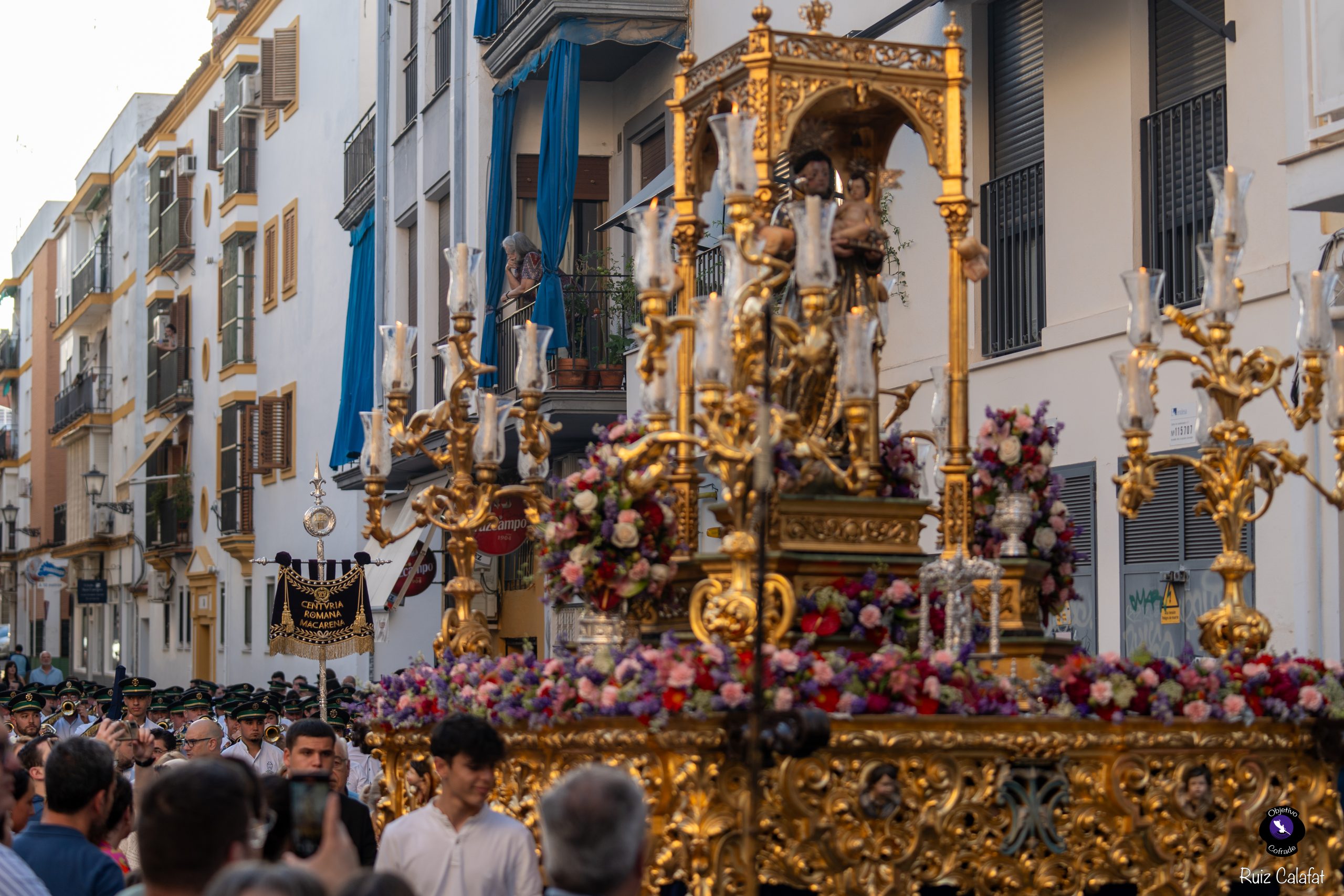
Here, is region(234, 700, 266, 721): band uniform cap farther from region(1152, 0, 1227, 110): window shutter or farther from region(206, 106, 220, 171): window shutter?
region(206, 106, 220, 171): window shutter

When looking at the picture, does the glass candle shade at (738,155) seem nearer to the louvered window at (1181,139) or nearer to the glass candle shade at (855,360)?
the glass candle shade at (855,360)

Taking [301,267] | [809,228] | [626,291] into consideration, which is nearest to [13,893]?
[809,228]

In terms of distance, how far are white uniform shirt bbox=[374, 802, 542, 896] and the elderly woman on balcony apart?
1171 centimetres

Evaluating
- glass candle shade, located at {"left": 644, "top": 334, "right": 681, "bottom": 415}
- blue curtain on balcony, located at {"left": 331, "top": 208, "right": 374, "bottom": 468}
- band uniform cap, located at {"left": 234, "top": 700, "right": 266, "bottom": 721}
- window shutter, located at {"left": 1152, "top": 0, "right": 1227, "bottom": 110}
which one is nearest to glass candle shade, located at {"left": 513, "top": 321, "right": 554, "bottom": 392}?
glass candle shade, located at {"left": 644, "top": 334, "right": 681, "bottom": 415}

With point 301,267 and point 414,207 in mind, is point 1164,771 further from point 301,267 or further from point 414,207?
point 301,267

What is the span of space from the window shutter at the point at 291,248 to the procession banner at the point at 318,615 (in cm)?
1565

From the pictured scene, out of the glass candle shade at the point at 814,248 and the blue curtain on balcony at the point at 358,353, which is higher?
the blue curtain on balcony at the point at 358,353

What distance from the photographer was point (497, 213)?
18.5m

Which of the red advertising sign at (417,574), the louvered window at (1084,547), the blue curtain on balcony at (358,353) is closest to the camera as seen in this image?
the louvered window at (1084,547)

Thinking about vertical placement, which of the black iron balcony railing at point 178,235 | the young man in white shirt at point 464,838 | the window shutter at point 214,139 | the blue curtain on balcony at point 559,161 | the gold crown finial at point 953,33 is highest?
the window shutter at point 214,139

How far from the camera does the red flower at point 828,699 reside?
655cm

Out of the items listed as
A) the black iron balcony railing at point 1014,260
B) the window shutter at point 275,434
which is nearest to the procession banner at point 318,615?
the black iron balcony railing at point 1014,260

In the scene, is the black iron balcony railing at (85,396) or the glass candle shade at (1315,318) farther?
the black iron balcony railing at (85,396)

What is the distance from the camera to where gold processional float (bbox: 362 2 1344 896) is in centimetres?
653
